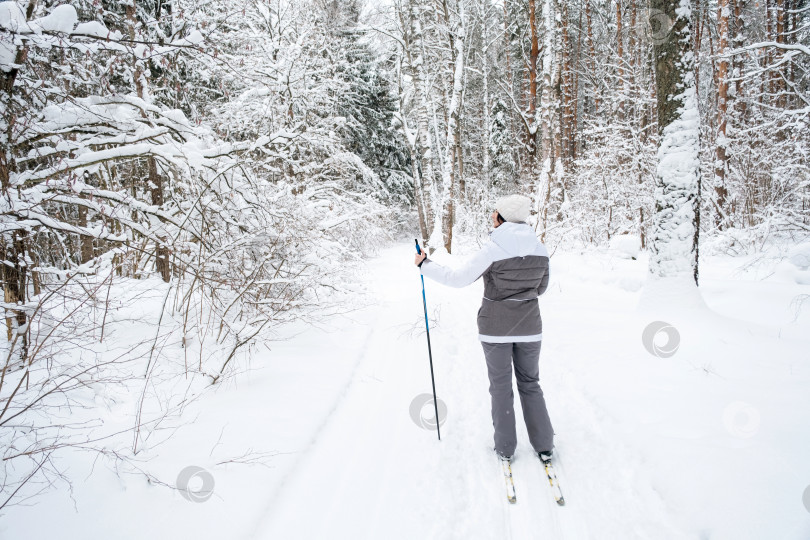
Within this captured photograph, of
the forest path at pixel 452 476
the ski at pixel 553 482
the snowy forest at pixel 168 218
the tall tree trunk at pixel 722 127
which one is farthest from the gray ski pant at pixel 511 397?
the tall tree trunk at pixel 722 127

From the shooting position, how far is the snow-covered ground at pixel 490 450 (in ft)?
6.91

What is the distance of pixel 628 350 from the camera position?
4.07 m

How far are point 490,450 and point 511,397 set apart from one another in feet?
1.85

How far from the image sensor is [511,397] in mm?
2799

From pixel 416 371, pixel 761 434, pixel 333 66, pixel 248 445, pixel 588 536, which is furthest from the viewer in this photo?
pixel 333 66

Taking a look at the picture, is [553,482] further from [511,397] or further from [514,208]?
[514,208]

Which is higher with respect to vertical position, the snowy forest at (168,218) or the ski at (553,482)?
the snowy forest at (168,218)

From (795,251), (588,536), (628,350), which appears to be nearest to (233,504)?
(588,536)

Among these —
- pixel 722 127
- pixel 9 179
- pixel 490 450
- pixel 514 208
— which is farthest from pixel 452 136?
pixel 9 179

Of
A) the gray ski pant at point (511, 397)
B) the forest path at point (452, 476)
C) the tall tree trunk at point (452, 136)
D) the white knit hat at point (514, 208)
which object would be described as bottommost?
the forest path at point (452, 476)

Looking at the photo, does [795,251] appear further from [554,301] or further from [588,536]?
[588,536]

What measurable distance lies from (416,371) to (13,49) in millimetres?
4616

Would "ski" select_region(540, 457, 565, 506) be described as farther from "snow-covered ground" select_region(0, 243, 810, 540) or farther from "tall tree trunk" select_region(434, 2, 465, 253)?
"tall tree trunk" select_region(434, 2, 465, 253)

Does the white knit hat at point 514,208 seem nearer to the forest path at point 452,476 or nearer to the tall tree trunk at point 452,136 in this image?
→ the forest path at point 452,476
